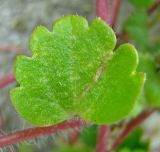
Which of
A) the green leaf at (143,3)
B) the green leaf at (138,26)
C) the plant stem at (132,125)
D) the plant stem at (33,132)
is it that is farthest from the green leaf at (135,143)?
the plant stem at (33,132)

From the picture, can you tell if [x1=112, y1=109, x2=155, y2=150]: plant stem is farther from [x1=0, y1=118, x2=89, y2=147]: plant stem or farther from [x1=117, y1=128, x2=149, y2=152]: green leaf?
[x1=0, y1=118, x2=89, y2=147]: plant stem

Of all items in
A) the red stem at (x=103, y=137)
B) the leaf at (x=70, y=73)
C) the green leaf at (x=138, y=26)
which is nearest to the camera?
the leaf at (x=70, y=73)

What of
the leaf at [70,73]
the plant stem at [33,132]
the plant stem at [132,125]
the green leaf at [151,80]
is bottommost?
the plant stem at [132,125]

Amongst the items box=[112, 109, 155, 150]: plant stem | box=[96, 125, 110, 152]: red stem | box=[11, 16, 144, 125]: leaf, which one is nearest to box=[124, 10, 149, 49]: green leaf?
box=[112, 109, 155, 150]: plant stem

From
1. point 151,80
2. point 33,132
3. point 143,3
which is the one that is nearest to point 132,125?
point 151,80

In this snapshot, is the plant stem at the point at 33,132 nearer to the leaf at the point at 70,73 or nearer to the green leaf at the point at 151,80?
the leaf at the point at 70,73

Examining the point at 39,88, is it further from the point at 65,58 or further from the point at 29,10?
the point at 29,10
